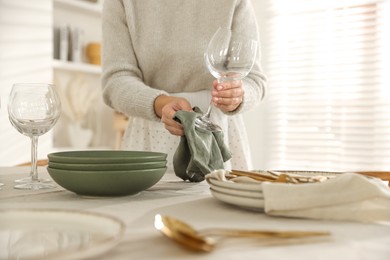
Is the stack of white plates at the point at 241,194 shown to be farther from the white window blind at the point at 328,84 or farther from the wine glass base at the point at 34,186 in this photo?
the white window blind at the point at 328,84

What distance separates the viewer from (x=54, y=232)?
579 millimetres

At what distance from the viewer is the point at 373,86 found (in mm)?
3053

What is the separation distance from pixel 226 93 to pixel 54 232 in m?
0.76

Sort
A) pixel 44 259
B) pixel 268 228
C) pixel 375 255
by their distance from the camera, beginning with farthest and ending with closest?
1. pixel 268 228
2. pixel 375 255
3. pixel 44 259

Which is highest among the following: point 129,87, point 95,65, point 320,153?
point 95,65

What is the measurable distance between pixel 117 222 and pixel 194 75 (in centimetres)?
120

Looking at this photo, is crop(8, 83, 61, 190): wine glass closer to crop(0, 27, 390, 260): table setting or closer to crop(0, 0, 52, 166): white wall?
crop(0, 27, 390, 260): table setting

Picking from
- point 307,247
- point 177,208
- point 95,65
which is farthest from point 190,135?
point 95,65

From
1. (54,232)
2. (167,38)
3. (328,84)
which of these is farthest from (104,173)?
(328,84)

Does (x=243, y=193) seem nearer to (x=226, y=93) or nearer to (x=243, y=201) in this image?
(x=243, y=201)

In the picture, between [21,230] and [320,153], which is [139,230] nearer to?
[21,230]

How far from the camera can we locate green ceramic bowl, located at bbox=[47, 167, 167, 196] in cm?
85

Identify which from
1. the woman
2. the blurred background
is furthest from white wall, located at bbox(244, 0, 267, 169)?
the woman

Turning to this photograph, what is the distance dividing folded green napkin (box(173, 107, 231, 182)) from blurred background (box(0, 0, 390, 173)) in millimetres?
1888
